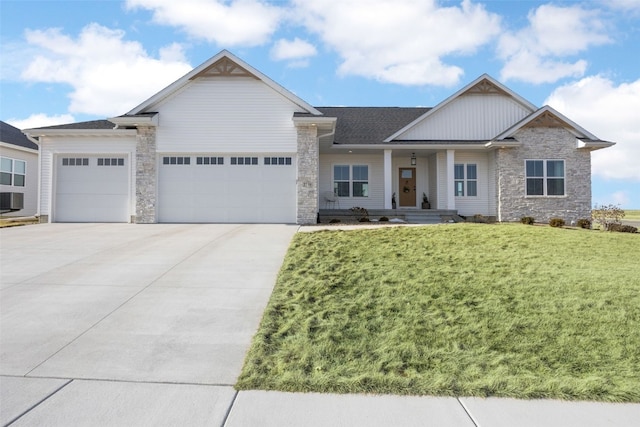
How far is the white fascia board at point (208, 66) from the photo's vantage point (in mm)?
14692

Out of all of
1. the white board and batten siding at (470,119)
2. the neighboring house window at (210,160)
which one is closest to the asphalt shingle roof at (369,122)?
the white board and batten siding at (470,119)

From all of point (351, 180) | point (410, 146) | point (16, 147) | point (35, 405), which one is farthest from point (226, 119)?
point (16, 147)

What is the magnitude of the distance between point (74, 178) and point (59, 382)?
14.7m

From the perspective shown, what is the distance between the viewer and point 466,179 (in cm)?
1859

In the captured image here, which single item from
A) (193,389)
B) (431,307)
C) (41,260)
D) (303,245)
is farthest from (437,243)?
(41,260)

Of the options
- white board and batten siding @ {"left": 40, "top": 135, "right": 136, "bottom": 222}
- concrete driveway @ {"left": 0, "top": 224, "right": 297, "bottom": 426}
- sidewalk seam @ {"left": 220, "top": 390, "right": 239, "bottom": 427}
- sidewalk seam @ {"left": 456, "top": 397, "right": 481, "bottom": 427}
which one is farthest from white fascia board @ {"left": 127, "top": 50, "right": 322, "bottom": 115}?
sidewalk seam @ {"left": 456, "top": 397, "right": 481, "bottom": 427}

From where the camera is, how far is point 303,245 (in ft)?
30.2

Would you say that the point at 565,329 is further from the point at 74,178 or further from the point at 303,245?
the point at 74,178

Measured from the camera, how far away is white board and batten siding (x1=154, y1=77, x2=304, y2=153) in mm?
14836

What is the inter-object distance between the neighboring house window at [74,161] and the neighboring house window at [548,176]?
62.8ft

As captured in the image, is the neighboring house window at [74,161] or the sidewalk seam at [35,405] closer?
the sidewalk seam at [35,405]

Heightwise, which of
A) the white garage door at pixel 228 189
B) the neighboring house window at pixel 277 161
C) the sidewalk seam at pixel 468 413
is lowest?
the sidewalk seam at pixel 468 413

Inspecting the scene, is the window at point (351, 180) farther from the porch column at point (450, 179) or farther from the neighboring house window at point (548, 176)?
the neighboring house window at point (548, 176)

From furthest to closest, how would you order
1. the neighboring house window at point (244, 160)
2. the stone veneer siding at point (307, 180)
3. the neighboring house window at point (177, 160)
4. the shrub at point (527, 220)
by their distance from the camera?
the shrub at point (527, 220) → the neighboring house window at point (177, 160) → the neighboring house window at point (244, 160) → the stone veneer siding at point (307, 180)
